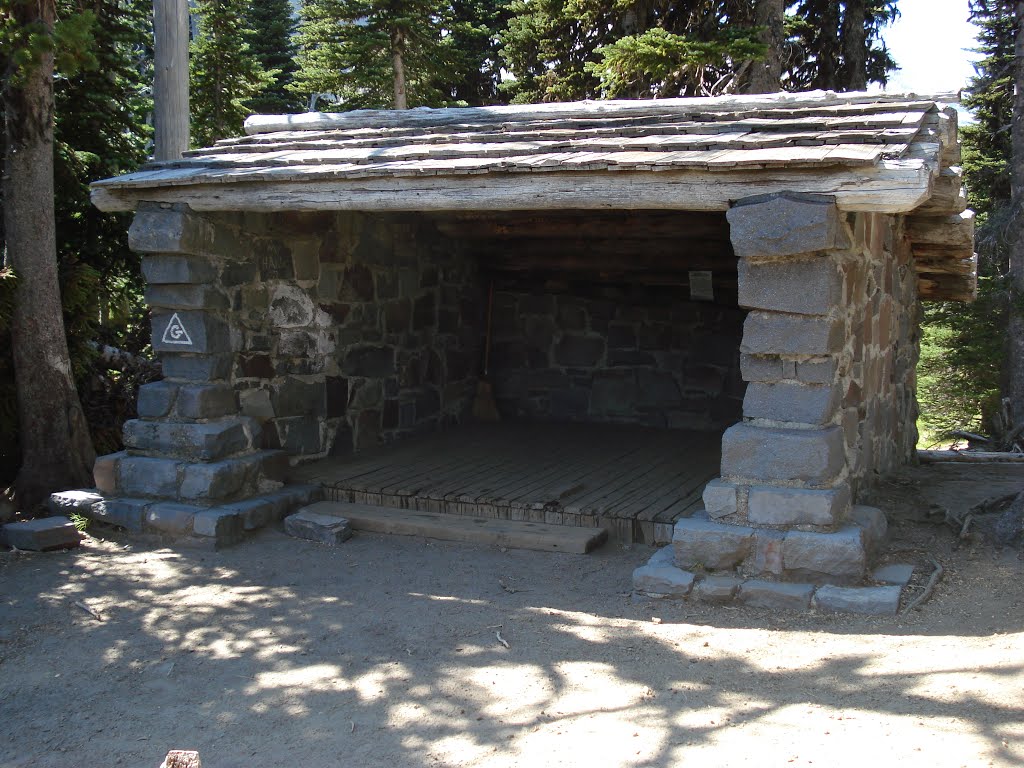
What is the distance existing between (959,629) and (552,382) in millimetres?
5623

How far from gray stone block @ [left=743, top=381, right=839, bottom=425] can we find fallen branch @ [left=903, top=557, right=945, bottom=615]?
3.08 ft

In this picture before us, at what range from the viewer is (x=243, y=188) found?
5742 millimetres

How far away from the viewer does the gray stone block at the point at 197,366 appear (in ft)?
20.1

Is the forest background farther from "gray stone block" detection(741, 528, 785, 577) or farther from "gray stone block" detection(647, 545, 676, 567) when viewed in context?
"gray stone block" detection(741, 528, 785, 577)

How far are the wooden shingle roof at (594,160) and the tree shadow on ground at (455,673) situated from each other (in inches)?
80.5

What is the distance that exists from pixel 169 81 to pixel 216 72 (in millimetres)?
6869

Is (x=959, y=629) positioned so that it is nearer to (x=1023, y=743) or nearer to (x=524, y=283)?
(x=1023, y=743)

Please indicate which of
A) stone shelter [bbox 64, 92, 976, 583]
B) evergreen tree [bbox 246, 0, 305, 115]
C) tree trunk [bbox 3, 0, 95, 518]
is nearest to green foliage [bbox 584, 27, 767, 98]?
stone shelter [bbox 64, 92, 976, 583]

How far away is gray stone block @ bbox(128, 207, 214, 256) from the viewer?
5.85 m

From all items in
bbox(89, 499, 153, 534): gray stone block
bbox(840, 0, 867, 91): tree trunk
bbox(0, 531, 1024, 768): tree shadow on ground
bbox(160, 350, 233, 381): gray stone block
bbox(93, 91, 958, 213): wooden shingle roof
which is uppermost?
bbox(840, 0, 867, 91): tree trunk

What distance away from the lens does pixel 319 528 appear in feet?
19.3

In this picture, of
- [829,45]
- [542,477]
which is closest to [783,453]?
[542,477]

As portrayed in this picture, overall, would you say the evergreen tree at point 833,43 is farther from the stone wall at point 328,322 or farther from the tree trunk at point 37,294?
the tree trunk at point 37,294

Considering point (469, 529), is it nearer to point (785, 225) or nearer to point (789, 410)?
point (789, 410)
